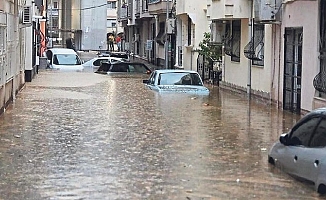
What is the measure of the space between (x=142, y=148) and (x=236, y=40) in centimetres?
1750

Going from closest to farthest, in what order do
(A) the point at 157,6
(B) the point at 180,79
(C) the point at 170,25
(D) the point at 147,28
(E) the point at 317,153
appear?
(E) the point at 317,153 → (B) the point at 180,79 → (C) the point at 170,25 → (A) the point at 157,6 → (D) the point at 147,28

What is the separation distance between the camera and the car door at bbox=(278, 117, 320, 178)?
1090cm

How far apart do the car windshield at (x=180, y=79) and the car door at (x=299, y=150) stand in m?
15.8

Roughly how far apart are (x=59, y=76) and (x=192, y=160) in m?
28.8

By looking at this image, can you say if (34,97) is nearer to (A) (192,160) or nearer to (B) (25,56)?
(B) (25,56)

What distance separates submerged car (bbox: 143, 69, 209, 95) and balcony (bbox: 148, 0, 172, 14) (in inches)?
751

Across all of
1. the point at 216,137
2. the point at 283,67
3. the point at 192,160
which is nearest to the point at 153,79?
the point at 283,67

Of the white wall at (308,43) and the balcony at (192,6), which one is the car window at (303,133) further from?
the balcony at (192,6)

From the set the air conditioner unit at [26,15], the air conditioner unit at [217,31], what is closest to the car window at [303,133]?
the air conditioner unit at [26,15]

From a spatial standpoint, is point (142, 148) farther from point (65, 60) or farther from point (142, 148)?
point (65, 60)

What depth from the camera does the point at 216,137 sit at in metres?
16.6

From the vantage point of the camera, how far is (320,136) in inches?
421

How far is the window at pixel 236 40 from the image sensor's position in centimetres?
3106

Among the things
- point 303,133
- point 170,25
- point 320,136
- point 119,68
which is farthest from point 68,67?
point 320,136
